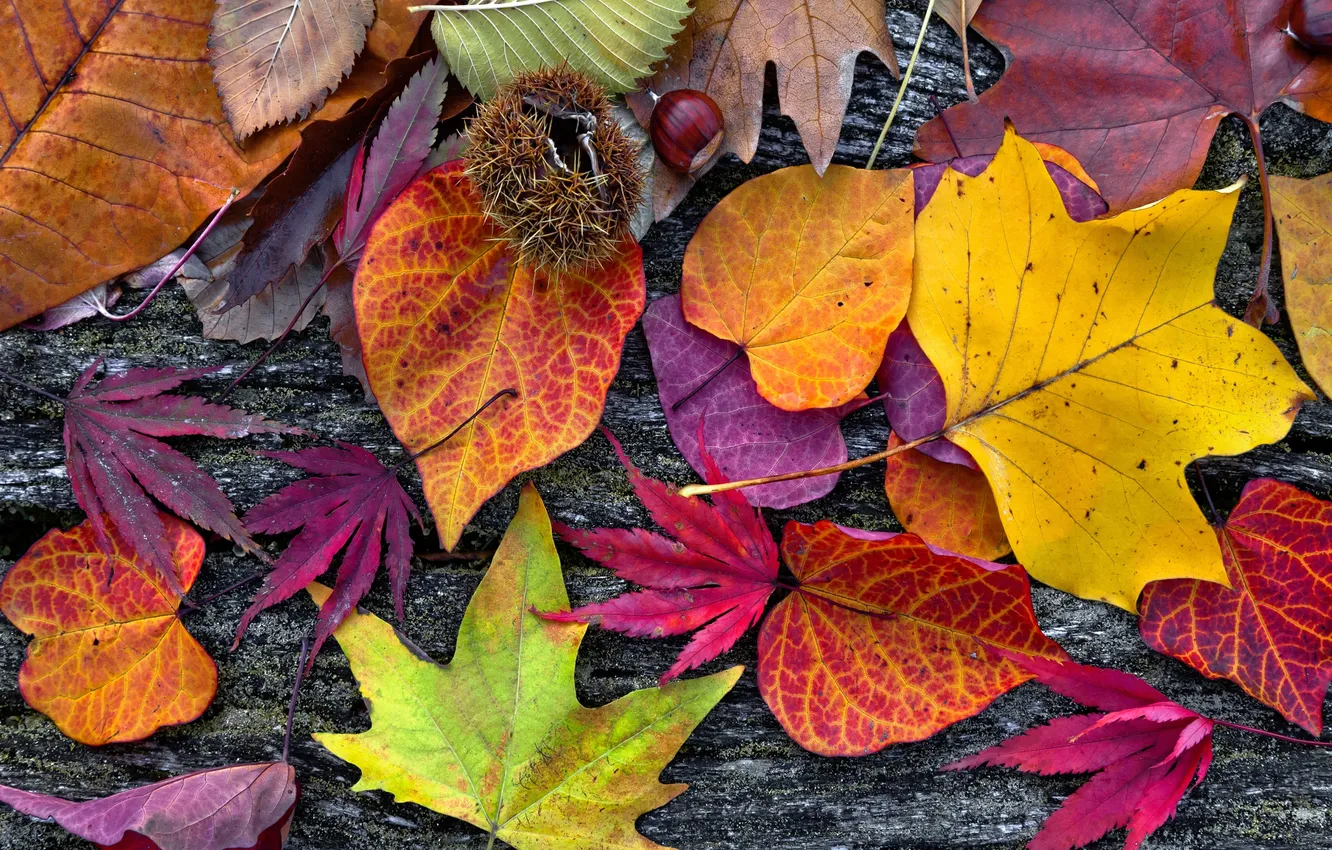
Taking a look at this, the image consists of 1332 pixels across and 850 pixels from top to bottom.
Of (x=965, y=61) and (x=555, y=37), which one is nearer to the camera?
(x=555, y=37)

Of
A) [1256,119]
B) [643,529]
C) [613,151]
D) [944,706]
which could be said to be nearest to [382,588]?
[643,529]

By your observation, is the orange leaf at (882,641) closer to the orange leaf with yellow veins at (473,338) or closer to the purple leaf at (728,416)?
the purple leaf at (728,416)

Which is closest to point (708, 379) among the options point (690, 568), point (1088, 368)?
point (690, 568)

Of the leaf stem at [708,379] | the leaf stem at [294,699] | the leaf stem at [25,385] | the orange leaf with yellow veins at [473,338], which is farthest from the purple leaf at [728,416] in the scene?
the leaf stem at [25,385]

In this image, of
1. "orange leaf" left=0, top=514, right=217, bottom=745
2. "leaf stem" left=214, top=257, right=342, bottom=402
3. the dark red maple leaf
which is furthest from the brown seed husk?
the dark red maple leaf

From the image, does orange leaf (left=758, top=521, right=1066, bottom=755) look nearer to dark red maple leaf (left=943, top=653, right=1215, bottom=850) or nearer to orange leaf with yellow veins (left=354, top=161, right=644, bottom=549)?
dark red maple leaf (left=943, top=653, right=1215, bottom=850)

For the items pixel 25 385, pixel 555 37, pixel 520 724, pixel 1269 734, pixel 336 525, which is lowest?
pixel 1269 734

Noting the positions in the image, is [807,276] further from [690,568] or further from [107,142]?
[107,142]
